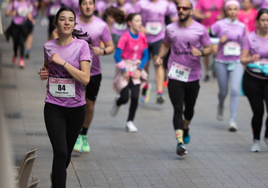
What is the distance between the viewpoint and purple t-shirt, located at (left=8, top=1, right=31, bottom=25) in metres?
15.0

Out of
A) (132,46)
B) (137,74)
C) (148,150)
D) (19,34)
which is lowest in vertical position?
(148,150)

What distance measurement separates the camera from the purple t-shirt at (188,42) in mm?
7168

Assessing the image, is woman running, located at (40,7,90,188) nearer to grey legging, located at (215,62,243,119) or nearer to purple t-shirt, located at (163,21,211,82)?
purple t-shirt, located at (163,21,211,82)

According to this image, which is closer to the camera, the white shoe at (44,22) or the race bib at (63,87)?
the race bib at (63,87)

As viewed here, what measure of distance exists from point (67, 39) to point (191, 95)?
2625 mm

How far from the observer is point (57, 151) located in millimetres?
4859

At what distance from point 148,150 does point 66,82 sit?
284 centimetres

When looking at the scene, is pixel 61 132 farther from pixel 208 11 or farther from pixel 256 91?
pixel 208 11

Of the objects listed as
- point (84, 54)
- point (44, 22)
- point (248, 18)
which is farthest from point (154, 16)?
point (44, 22)

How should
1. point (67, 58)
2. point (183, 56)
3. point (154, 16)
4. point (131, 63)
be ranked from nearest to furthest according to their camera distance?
point (67, 58), point (183, 56), point (131, 63), point (154, 16)

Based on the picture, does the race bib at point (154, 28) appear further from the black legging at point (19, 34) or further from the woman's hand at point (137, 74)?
the black legging at point (19, 34)

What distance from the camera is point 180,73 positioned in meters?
7.21

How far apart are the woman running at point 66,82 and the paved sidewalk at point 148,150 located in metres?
1.01

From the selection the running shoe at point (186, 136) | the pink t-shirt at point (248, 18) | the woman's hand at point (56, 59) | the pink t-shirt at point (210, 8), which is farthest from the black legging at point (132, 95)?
the pink t-shirt at point (210, 8)
